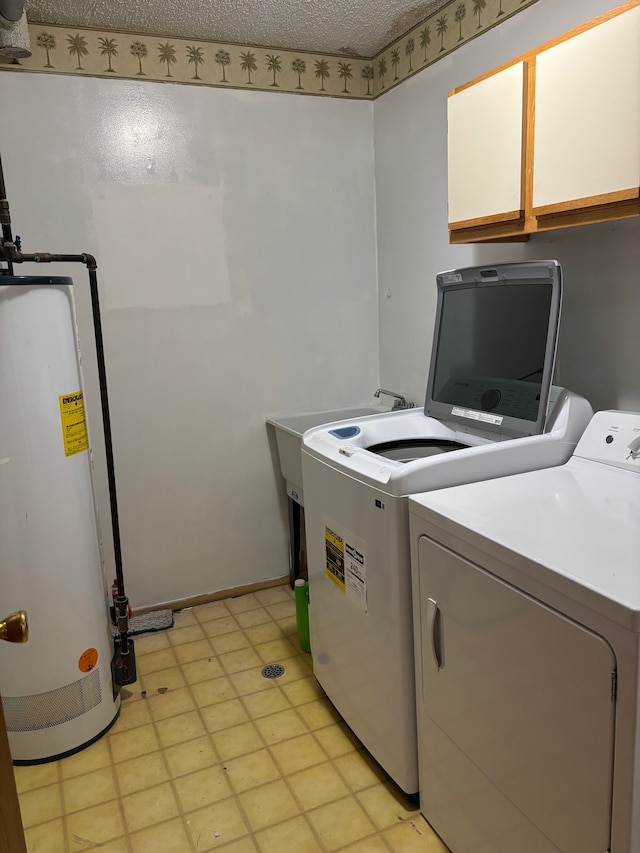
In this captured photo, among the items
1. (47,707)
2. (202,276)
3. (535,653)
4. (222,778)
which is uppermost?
(202,276)

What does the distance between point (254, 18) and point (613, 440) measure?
81.8 inches

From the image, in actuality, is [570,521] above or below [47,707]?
above

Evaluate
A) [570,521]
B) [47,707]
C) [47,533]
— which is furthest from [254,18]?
[47,707]

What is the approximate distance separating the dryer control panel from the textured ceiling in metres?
1.75

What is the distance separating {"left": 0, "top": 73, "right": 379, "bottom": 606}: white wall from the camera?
2545 millimetres

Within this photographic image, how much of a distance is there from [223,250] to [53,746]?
80.6 inches

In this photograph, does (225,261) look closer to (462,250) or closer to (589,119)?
(462,250)

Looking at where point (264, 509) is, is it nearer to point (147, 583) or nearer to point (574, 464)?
point (147, 583)

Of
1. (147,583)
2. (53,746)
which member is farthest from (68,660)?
(147,583)

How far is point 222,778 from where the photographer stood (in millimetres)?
1954

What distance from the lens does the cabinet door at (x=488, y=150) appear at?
5.65ft

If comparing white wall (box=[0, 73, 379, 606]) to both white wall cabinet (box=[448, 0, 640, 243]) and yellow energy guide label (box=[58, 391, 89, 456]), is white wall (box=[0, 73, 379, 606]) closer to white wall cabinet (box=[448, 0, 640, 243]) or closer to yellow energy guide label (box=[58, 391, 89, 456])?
yellow energy guide label (box=[58, 391, 89, 456])

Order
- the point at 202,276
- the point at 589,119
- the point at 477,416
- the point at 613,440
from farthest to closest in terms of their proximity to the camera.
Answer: the point at 202,276, the point at 477,416, the point at 613,440, the point at 589,119

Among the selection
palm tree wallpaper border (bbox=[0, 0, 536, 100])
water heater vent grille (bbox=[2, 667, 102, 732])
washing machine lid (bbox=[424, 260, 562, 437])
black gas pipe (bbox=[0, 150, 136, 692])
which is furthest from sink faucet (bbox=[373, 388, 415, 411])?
water heater vent grille (bbox=[2, 667, 102, 732])
